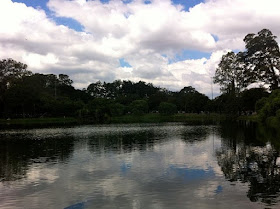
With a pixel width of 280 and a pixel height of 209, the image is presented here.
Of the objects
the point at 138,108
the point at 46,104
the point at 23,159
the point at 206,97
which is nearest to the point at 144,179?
the point at 23,159

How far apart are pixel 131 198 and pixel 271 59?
66.9 meters

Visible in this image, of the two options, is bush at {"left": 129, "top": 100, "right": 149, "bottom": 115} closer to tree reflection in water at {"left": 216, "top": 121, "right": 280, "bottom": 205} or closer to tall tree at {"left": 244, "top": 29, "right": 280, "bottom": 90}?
tall tree at {"left": 244, "top": 29, "right": 280, "bottom": 90}

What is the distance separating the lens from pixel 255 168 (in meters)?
16.4

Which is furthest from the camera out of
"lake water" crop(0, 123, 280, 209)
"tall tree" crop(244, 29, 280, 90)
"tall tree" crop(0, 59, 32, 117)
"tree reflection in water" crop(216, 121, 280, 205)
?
"tall tree" crop(0, 59, 32, 117)

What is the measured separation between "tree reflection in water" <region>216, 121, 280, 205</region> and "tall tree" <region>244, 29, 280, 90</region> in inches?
1942

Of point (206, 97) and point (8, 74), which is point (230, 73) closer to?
point (206, 97)

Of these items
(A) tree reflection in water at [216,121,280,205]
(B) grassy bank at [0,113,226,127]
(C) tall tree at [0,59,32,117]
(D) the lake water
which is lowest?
(D) the lake water

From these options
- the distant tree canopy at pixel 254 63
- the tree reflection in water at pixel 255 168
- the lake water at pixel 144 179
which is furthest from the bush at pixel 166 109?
the lake water at pixel 144 179

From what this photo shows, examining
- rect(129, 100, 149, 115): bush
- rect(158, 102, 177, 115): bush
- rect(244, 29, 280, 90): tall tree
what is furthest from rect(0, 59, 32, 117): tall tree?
rect(244, 29, 280, 90): tall tree

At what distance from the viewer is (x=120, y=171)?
16.8 metres

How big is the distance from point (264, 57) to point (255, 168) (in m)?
60.3

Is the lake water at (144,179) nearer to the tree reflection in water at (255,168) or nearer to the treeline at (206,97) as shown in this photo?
the tree reflection in water at (255,168)

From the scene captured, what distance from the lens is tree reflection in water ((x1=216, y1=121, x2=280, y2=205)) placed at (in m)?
11.9

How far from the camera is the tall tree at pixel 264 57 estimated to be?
67.9m
